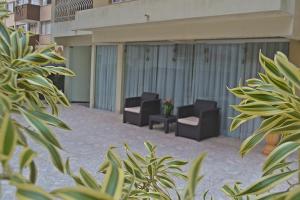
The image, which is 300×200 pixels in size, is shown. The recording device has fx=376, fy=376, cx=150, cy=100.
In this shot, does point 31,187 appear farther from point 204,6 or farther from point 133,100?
point 133,100

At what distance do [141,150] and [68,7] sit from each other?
10421mm

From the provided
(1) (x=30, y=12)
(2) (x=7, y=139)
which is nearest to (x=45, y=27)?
(1) (x=30, y=12)

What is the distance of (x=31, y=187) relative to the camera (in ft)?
2.81

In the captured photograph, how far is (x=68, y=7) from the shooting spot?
17.2m

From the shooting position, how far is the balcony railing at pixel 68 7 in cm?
1592

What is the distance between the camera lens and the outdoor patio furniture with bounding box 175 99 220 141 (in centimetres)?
1017

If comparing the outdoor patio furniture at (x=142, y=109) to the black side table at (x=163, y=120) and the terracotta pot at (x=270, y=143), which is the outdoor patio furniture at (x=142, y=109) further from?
the terracotta pot at (x=270, y=143)

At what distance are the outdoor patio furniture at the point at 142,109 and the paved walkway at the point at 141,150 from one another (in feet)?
1.07

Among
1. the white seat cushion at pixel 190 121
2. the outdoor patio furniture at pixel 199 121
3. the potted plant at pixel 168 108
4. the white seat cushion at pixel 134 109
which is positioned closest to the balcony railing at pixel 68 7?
the white seat cushion at pixel 134 109

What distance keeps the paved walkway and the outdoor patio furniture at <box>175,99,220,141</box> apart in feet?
0.78

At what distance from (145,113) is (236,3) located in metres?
5.23

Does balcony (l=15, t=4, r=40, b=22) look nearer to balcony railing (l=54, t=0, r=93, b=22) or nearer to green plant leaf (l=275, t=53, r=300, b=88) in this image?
balcony railing (l=54, t=0, r=93, b=22)

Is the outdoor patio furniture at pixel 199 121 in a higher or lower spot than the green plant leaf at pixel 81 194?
lower

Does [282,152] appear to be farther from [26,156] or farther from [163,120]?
[163,120]
